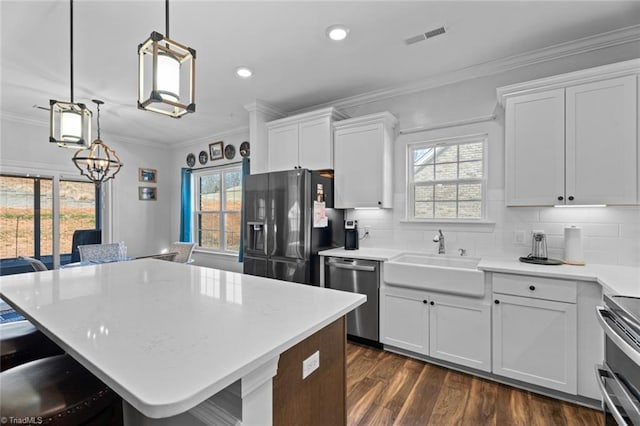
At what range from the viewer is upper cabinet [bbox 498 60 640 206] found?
2080 mm

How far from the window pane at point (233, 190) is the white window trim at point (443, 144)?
2938 mm

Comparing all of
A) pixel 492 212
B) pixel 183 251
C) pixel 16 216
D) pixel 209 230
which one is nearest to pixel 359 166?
pixel 492 212

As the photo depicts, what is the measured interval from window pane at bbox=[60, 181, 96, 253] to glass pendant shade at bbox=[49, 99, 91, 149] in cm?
376

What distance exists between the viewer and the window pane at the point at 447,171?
3084mm

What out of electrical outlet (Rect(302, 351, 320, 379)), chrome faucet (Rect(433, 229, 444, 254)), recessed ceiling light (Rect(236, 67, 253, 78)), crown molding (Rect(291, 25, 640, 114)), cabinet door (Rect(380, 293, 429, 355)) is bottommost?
cabinet door (Rect(380, 293, 429, 355))

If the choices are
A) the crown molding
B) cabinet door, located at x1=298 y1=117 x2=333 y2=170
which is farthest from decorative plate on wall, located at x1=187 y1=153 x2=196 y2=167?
the crown molding

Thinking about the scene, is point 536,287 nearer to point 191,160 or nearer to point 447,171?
point 447,171

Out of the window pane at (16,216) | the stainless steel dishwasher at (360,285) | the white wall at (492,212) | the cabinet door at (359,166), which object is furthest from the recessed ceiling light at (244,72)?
the window pane at (16,216)

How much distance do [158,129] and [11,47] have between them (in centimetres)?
245

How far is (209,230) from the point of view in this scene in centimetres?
556

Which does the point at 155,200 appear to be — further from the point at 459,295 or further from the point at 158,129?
the point at 459,295

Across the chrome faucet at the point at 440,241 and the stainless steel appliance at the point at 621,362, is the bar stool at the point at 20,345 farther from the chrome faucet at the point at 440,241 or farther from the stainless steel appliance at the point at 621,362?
the chrome faucet at the point at 440,241

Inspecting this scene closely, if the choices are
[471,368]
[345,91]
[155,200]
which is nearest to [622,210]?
[471,368]

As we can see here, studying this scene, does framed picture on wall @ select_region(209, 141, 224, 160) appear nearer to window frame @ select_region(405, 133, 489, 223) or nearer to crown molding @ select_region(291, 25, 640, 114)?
crown molding @ select_region(291, 25, 640, 114)
